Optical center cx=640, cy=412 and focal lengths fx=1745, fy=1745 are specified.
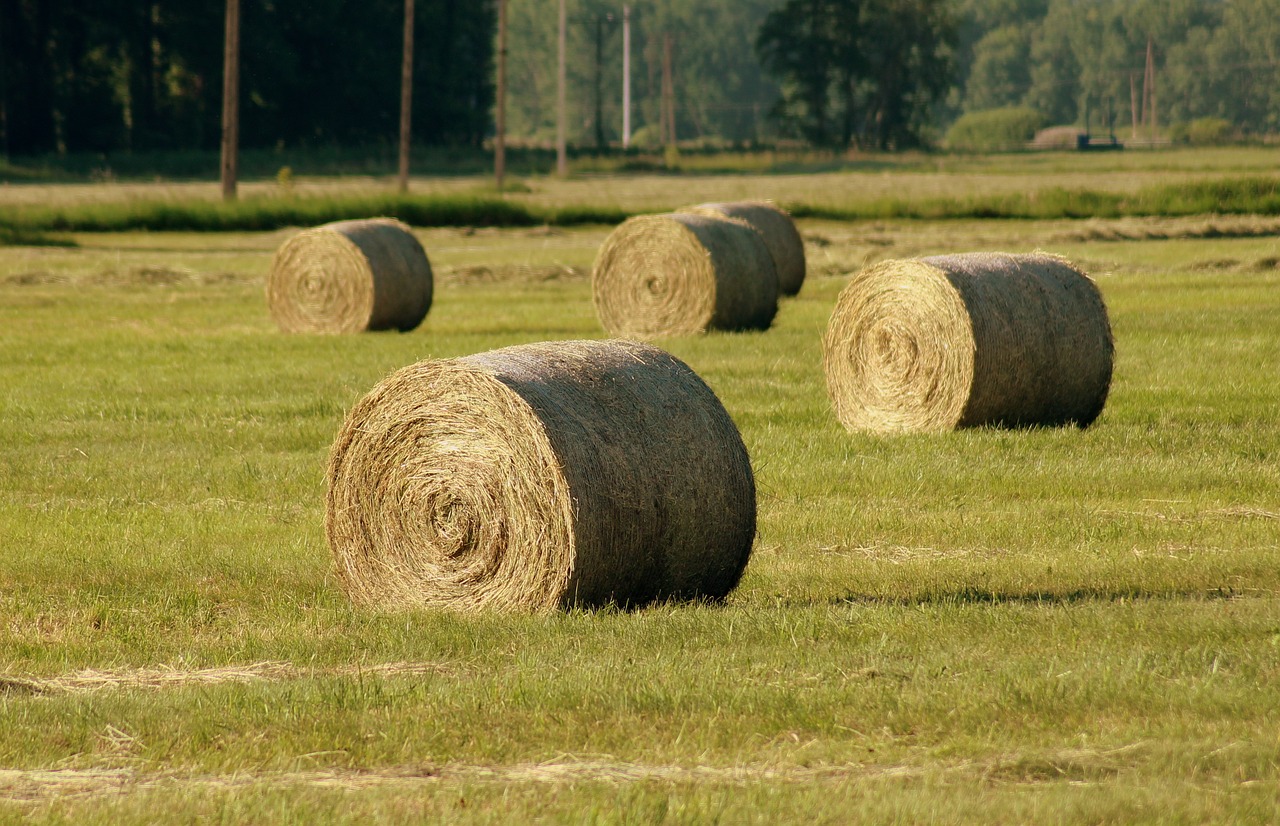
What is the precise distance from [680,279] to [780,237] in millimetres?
5434

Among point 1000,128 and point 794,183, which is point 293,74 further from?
point 1000,128

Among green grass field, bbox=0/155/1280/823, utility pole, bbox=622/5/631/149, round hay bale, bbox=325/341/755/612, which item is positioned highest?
utility pole, bbox=622/5/631/149

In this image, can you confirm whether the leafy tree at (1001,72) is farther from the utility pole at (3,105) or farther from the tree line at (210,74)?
the utility pole at (3,105)

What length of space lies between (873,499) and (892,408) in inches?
121

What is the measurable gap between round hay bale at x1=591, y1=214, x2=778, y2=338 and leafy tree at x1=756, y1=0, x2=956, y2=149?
82336 millimetres

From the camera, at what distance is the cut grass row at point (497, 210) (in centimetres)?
3825

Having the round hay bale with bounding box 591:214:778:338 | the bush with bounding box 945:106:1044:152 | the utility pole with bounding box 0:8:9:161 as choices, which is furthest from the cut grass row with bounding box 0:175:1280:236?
the bush with bounding box 945:106:1044:152

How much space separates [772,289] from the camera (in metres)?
21.4

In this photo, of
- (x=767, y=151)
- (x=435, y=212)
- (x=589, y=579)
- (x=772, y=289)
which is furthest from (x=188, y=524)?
(x=767, y=151)

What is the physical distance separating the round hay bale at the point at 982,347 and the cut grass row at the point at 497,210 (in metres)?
24.9

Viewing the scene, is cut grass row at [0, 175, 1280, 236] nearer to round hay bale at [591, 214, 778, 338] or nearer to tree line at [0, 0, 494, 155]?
round hay bale at [591, 214, 778, 338]

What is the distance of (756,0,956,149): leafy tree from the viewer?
10288 centimetres

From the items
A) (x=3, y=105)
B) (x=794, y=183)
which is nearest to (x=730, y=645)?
(x=794, y=183)

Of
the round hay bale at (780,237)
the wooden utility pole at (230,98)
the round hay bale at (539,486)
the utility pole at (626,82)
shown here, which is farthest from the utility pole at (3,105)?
the round hay bale at (539,486)
